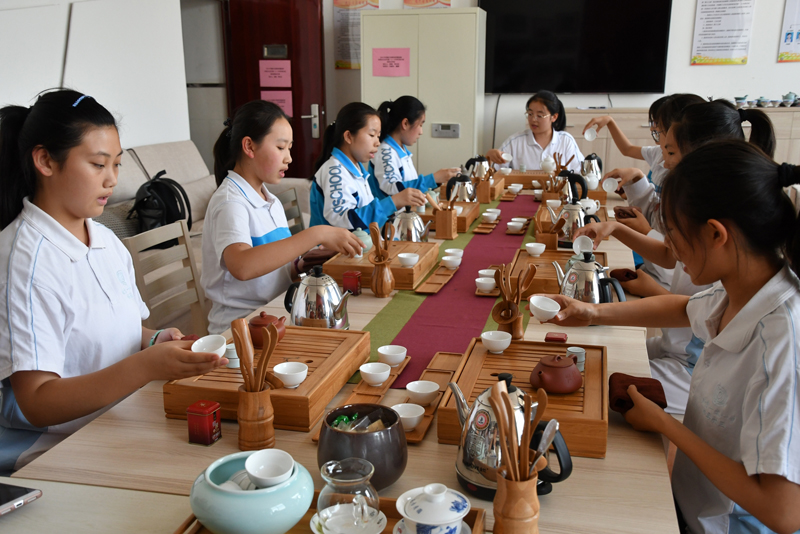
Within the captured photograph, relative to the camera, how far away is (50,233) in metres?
1.36

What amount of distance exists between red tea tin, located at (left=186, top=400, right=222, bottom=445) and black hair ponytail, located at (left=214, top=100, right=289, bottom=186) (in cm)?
115

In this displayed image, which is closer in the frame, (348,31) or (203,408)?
(203,408)

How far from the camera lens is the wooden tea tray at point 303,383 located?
3.83 ft

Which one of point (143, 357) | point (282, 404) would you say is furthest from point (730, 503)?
point (143, 357)

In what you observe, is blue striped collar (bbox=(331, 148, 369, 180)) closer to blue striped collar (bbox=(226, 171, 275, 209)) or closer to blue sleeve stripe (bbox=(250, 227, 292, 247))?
blue sleeve stripe (bbox=(250, 227, 292, 247))

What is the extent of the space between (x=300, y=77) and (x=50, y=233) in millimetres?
4837

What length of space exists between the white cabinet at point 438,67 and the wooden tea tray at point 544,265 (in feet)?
11.9

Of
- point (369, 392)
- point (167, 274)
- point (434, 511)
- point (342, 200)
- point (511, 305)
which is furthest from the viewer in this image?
point (342, 200)

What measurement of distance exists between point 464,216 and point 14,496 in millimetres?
2137

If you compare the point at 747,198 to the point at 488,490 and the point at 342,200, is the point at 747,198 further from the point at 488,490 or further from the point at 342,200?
the point at 342,200

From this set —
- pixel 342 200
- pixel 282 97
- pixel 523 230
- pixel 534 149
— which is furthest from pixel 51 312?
pixel 282 97

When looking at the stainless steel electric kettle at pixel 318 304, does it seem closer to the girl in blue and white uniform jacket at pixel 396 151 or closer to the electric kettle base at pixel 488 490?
the electric kettle base at pixel 488 490

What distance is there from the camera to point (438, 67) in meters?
5.65

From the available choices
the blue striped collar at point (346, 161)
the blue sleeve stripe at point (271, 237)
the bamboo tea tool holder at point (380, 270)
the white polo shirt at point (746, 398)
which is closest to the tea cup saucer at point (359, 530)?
the white polo shirt at point (746, 398)
